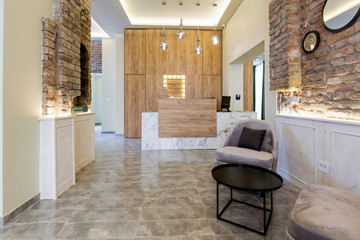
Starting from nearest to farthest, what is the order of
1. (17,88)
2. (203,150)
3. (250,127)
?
(17,88)
(250,127)
(203,150)

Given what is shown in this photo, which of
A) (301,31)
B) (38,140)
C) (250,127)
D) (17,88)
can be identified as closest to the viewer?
(17,88)

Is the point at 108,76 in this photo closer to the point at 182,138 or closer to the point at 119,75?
the point at 119,75

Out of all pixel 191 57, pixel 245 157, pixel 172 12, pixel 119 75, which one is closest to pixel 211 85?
pixel 191 57

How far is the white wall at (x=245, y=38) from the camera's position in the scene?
11.8ft

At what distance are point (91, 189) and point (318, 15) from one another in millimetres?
3761

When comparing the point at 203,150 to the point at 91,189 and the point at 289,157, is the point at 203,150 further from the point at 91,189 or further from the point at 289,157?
Result: the point at 91,189

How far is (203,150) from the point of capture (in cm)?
479

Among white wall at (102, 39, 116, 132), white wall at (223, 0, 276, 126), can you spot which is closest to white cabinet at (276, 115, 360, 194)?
white wall at (223, 0, 276, 126)

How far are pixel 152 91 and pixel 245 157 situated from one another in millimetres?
4783

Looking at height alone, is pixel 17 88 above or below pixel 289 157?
above

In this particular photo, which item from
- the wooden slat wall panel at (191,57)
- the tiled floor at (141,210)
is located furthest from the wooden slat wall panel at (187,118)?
the wooden slat wall panel at (191,57)

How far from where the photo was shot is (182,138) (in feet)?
16.0

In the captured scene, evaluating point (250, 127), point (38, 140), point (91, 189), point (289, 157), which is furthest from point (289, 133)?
point (38, 140)

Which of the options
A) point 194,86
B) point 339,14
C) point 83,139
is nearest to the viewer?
point 339,14
